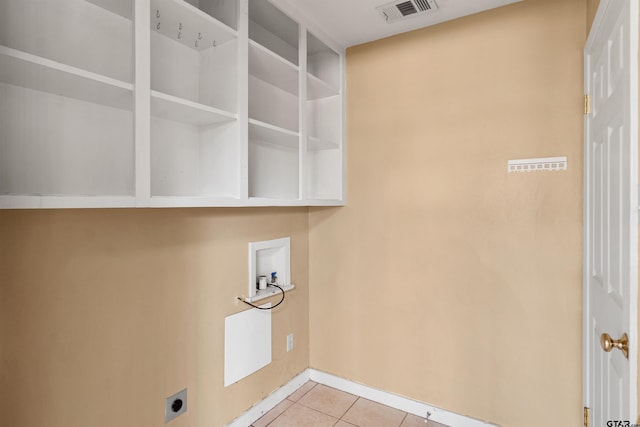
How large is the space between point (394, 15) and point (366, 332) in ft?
6.55

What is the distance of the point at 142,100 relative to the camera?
1.17 meters

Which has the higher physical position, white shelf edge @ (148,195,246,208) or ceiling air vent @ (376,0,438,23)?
ceiling air vent @ (376,0,438,23)

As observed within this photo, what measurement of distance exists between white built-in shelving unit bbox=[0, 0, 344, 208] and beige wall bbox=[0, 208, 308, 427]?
0.17 meters

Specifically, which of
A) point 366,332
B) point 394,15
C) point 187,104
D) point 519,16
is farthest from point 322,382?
point 519,16

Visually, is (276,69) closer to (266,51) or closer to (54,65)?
(266,51)

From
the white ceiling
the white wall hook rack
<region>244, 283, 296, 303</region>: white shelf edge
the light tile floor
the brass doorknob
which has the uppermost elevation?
the white ceiling

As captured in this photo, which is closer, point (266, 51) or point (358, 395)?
point (266, 51)

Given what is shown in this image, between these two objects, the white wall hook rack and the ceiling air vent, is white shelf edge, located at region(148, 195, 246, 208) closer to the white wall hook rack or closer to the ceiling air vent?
the ceiling air vent

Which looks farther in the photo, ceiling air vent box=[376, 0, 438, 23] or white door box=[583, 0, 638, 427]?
ceiling air vent box=[376, 0, 438, 23]

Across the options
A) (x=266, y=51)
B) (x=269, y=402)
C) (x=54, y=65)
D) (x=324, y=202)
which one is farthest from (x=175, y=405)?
(x=266, y=51)

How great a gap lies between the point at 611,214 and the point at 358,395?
1878mm

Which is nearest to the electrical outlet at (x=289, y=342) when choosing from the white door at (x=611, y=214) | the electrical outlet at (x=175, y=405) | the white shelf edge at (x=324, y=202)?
the electrical outlet at (x=175, y=405)

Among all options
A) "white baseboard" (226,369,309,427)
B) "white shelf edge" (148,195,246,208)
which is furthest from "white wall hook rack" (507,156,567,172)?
"white baseboard" (226,369,309,427)

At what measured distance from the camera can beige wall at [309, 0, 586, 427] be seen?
1771 millimetres
